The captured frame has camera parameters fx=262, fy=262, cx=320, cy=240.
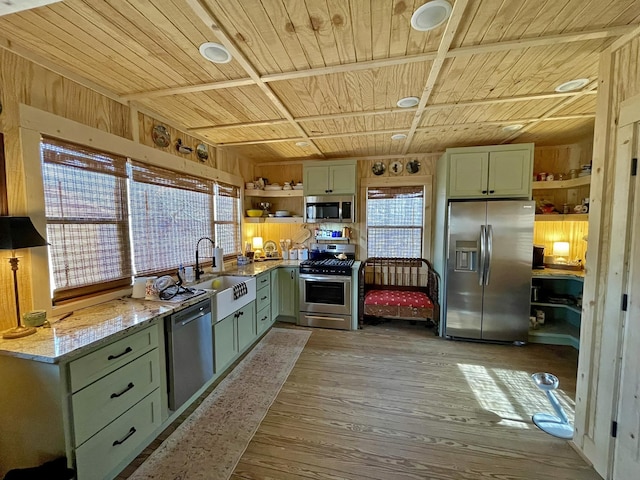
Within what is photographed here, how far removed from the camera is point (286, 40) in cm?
156

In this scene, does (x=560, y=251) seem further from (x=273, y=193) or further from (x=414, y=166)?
(x=273, y=193)

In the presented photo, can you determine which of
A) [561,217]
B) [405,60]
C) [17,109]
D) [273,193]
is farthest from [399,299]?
[17,109]

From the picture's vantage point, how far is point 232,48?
1584mm

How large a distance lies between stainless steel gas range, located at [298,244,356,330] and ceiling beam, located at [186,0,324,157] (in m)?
2.08

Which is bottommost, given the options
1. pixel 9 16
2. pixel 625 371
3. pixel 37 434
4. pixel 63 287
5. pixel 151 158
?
pixel 37 434

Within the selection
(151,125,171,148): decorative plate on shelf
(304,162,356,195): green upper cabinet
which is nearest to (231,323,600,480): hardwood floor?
(304,162,356,195): green upper cabinet

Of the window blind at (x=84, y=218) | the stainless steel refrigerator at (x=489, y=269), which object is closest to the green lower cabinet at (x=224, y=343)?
the window blind at (x=84, y=218)

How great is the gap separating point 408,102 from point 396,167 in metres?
1.92

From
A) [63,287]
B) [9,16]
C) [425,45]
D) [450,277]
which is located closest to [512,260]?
[450,277]

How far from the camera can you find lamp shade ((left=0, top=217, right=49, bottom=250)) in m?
1.40

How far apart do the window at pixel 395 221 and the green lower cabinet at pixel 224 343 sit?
2.52 metres

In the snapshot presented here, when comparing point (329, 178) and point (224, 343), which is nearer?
point (224, 343)

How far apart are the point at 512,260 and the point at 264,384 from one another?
313 centimetres

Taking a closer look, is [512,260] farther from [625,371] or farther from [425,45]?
[425,45]
